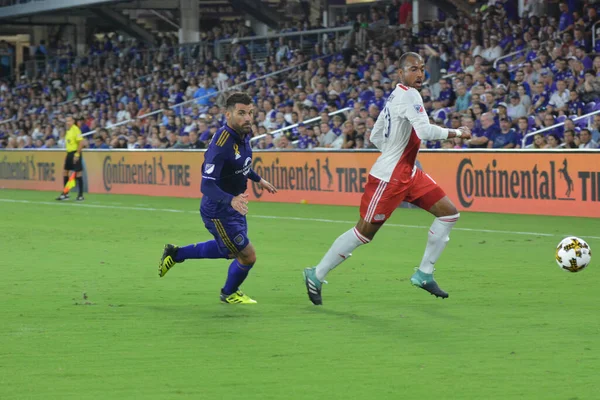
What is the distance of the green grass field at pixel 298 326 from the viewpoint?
19.9 feet

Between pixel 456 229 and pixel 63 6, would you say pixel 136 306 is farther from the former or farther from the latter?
pixel 63 6

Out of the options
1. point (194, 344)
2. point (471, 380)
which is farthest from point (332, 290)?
point (471, 380)

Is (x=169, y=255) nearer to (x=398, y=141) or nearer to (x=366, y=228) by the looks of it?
(x=366, y=228)

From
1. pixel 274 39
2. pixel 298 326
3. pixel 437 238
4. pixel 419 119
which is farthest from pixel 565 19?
pixel 298 326

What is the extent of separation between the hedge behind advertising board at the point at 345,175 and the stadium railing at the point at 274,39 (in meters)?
9.43

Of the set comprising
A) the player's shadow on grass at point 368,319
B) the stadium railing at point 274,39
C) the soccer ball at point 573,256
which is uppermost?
the stadium railing at point 274,39

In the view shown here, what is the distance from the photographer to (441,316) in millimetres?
8570

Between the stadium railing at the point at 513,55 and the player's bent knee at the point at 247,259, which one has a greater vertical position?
the stadium railing at the point at 513,55

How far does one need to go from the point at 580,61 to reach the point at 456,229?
7.43 metres

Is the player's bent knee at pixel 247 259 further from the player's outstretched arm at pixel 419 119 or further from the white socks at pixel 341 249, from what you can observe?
the player's outstretched arm at pixel 419 119

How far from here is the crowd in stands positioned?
22.1m

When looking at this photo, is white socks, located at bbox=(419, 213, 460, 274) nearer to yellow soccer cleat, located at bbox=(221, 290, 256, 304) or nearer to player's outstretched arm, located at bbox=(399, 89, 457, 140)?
player's outstretched arm, located at bbox=(399, 89, 457, 140)

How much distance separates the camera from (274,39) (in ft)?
129

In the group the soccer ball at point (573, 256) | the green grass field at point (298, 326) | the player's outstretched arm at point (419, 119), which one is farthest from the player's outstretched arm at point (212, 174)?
the soccer ball at point (573, 256)
